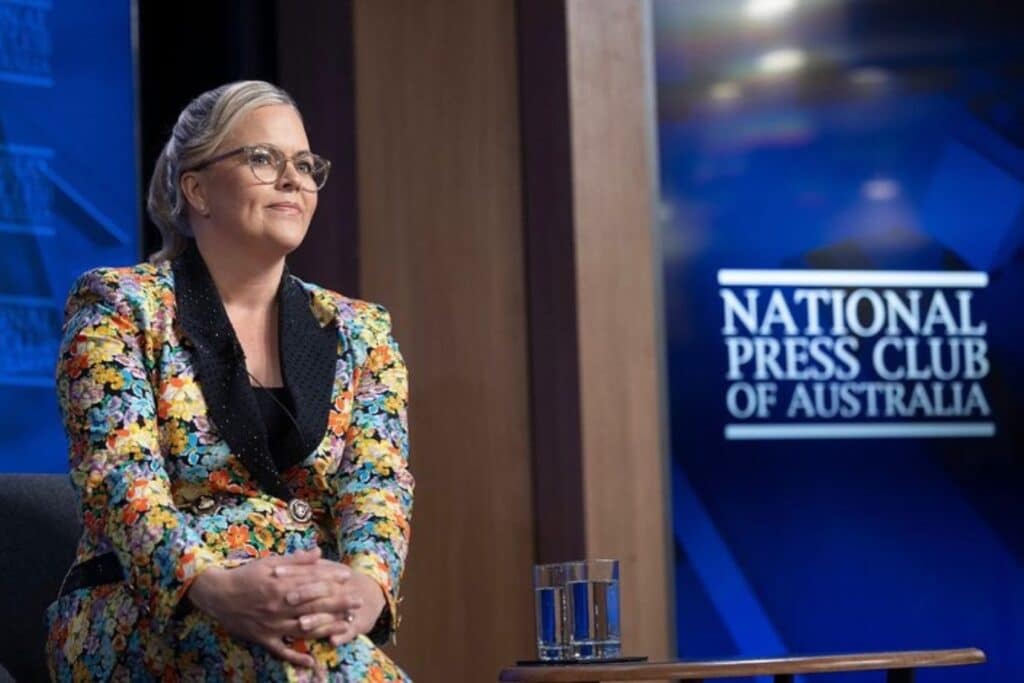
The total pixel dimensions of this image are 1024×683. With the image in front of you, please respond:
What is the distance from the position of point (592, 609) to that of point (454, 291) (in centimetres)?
175

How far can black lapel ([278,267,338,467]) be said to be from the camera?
8.31 ft

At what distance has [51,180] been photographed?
4.27 metres

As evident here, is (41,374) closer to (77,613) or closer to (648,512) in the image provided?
(648,512)

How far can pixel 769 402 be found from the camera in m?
4.57

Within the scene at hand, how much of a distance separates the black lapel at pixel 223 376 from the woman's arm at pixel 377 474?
0.11 metres

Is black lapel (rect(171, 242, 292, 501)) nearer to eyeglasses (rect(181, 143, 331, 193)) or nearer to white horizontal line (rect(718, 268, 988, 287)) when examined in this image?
eyeglasses (rect(181, 143, 331, 193))

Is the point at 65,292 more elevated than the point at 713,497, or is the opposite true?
the point at 65,292

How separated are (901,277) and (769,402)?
0.53m

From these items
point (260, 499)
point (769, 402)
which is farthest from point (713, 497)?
point (260, 499)

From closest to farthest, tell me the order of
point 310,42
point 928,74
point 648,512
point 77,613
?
point 77,613, point 648,512, point 310,42, point 928,74

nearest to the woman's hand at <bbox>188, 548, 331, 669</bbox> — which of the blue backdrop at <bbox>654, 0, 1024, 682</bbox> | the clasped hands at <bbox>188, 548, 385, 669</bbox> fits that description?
the clasped hands at <bbox>188, 548, 385, 669</bbox>

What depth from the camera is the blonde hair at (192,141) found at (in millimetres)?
2648

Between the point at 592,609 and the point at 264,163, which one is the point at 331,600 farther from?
the point at 264,163

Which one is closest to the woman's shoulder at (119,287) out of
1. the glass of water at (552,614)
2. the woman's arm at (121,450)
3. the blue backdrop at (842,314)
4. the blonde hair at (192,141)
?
the woman's arm at (121,450)
